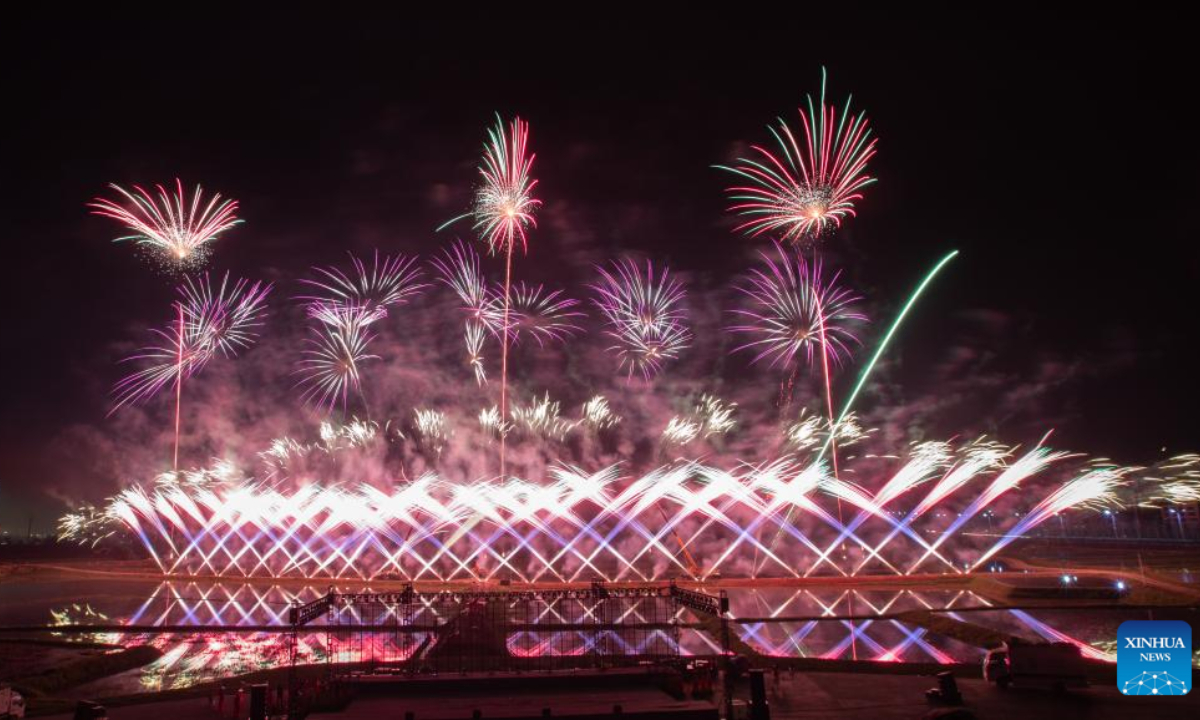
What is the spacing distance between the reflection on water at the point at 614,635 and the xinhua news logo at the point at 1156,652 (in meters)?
10.0

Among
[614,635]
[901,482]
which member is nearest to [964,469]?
[901,482]

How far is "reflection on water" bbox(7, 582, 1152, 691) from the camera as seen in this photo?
2412cm

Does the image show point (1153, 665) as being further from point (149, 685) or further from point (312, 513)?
point (312, 513)

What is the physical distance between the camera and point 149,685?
2239 centimetres

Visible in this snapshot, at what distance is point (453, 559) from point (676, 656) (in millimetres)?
38236

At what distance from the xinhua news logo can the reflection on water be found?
394 inches

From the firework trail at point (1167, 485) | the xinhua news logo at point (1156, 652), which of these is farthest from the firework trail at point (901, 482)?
the xinhua news logo at point (1156, 652)

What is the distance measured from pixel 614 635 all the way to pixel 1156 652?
1921 cm

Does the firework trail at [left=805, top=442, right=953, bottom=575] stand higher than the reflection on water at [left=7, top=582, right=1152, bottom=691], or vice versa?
the firework trail at [left=805, top=442, right=953, bottom=575]

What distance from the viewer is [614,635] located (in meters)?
28.7

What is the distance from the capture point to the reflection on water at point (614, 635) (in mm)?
24125

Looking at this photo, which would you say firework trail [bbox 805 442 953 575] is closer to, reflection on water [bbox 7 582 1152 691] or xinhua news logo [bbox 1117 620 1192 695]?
reflection on water [bbox 7 582 1152 691]

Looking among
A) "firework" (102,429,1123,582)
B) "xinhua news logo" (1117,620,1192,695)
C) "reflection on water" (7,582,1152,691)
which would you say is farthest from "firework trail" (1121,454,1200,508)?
"xinhua news logo" (1117,620,1192,695)

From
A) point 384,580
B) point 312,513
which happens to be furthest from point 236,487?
point 384,580
